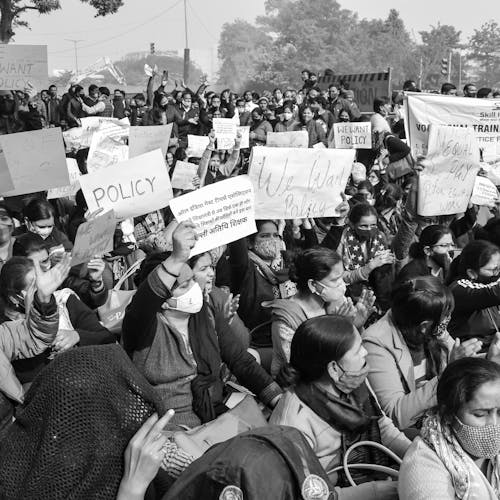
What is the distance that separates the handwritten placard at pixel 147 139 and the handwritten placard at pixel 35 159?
0.77 metres

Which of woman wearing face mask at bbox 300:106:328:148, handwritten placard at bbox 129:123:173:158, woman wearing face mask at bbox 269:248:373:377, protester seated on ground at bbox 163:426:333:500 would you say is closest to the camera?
protester seated on ground at bbox 163:426:333:500

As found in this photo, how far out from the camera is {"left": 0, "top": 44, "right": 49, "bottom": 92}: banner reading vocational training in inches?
378

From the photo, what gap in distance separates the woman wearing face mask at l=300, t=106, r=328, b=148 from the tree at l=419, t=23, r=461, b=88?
269 ft

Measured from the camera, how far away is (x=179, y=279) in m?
3.32

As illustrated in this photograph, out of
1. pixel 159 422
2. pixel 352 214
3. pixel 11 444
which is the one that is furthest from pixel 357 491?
pixel 352 214

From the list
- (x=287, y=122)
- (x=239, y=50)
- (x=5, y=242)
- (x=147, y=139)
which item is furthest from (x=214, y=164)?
(x=239, y=50)

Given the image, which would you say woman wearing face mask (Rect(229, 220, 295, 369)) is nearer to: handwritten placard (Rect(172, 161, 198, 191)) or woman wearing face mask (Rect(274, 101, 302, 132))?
handwritten placard (Rect(172, 161, 198, 191))

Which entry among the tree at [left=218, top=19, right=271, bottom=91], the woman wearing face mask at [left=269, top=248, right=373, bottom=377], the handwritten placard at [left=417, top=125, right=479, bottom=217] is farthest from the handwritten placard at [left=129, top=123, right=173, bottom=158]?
the tree at [left=218, top=19, right=271, bottom=91]

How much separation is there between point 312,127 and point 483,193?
23.4 feet

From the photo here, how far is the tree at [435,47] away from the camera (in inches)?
3824

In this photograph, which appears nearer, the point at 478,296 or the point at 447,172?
the point at 478,296

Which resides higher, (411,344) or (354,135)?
(354,135)

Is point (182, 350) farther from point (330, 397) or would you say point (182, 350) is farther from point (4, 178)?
point (4, 178)

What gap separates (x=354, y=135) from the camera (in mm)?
9852
